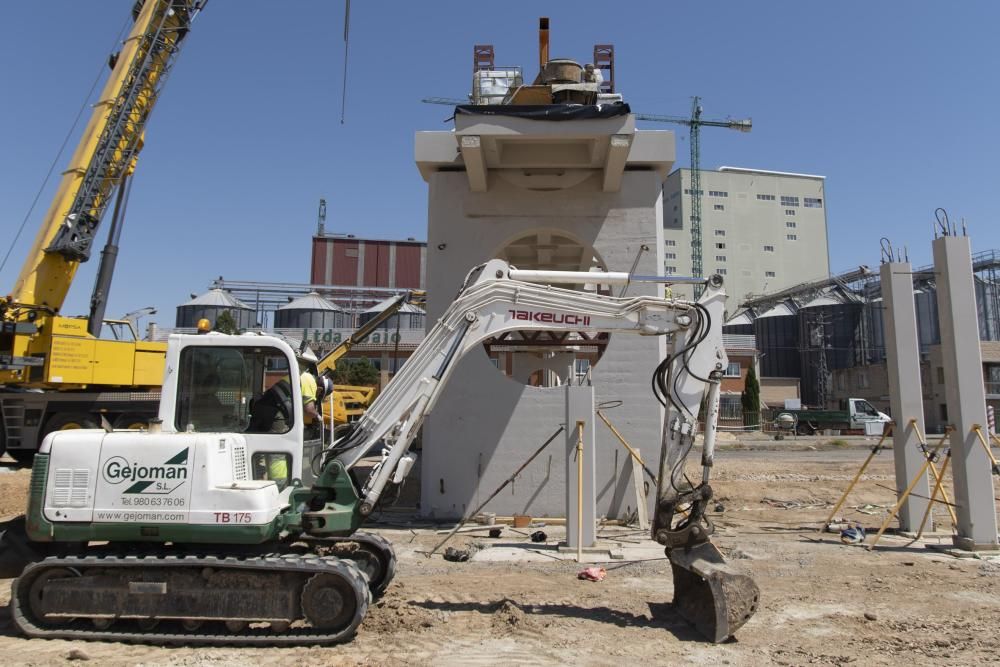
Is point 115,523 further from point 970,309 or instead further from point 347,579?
point 970,309

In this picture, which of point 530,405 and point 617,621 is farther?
point 530,405

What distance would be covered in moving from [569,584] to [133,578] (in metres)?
4.76

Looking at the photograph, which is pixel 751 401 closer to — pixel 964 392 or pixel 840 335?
pixel 840 335

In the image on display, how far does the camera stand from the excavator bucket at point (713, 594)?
6266 mm

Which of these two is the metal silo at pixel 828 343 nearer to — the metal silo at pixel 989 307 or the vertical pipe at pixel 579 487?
the metal silo at pixel 989 307

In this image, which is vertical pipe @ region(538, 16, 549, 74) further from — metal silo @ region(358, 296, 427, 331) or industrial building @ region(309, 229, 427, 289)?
industrial building @ region(309, 229, 427, 289)

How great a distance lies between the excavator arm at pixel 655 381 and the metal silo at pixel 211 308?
54.5 m

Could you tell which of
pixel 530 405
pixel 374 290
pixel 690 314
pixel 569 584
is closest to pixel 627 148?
pixel 530 405

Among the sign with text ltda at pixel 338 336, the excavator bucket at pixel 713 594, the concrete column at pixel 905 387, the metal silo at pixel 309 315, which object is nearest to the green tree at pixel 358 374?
the sign with text ltda at pixel 338 336

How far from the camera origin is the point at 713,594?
6305mm

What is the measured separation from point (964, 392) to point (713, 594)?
6745 millimetres

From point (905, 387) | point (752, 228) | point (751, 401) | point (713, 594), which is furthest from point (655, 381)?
point (752, 228)

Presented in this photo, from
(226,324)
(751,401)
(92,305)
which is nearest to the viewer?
(92,305)

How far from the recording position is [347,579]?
605 cm
